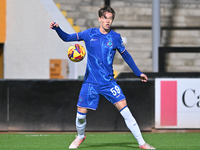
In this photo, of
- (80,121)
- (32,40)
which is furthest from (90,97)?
(32,40)

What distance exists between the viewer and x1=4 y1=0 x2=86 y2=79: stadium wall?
45.1 feet

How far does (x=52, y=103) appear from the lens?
29.1 ft

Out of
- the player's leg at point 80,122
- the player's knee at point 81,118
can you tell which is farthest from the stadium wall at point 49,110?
the player's knee at point 81,118

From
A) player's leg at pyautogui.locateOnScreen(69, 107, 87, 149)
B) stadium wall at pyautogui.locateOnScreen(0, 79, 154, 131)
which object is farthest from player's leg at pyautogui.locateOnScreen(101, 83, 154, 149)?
stadium wall at pyautogui.locateOnScreen(0, 79, 154, 131)

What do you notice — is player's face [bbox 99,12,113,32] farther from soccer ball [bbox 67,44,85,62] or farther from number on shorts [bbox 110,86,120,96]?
number on shorts [bbox 110,86,120,96]

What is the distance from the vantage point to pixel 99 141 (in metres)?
7.50

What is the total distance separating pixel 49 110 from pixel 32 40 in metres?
5.78

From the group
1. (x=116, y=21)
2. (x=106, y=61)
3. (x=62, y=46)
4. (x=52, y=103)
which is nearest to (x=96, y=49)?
(x=106, y=61)

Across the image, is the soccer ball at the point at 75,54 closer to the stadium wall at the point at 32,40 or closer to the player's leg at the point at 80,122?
the player's leg at the point at 80,122

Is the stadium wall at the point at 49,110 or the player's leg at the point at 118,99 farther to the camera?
the stadium wall at the point at 49,110

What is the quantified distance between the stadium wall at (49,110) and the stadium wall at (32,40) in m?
4.28

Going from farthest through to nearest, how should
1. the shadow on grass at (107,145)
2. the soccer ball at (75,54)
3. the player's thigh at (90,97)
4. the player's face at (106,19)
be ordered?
1. the shadow on grass at (107,145)
2. the soccer ball at (75,54)
3. the player's thigh at (90,97)
4. the player's face at (106,19)

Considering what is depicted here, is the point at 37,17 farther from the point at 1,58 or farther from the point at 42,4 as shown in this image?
the point at 1,58

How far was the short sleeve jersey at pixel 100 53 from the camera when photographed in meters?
5.89
